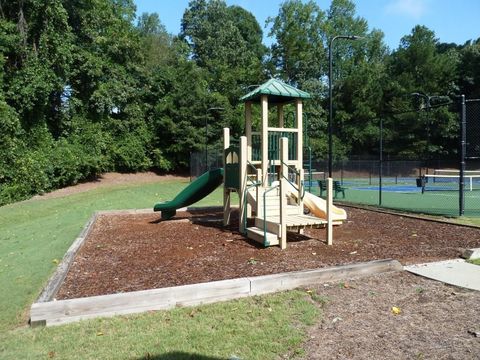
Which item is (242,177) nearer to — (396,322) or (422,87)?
(396,322)

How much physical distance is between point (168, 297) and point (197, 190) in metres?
5.95

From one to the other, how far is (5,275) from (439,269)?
21.7 feet

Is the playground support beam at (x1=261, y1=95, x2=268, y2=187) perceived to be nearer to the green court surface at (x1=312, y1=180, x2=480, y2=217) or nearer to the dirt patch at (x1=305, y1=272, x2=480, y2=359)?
the dirt patch at (x1=305, y1=272, x2=480, y2=359)

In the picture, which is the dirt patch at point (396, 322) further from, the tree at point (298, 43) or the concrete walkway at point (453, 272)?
the tree at point (298, 43)

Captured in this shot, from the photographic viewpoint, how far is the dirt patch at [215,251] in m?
5.55

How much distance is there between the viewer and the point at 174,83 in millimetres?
39469

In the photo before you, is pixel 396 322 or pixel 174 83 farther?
pixel 174 83

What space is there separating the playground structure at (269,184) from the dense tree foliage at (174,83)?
4838 millimetres

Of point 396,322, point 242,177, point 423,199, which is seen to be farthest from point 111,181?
point 396,322

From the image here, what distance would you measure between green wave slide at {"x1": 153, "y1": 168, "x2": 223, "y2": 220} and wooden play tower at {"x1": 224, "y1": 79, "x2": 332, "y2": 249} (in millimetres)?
406

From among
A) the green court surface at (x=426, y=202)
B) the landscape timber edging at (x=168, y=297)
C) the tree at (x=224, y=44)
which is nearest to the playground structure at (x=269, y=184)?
the landscape timber edging at (x=168, y=297)

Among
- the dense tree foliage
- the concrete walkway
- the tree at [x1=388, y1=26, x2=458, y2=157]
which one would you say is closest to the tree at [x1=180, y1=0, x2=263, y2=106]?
the dense tree foliage

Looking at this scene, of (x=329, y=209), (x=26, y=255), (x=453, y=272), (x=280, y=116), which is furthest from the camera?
(x=280, y=116)

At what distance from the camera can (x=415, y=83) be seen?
49875mm
